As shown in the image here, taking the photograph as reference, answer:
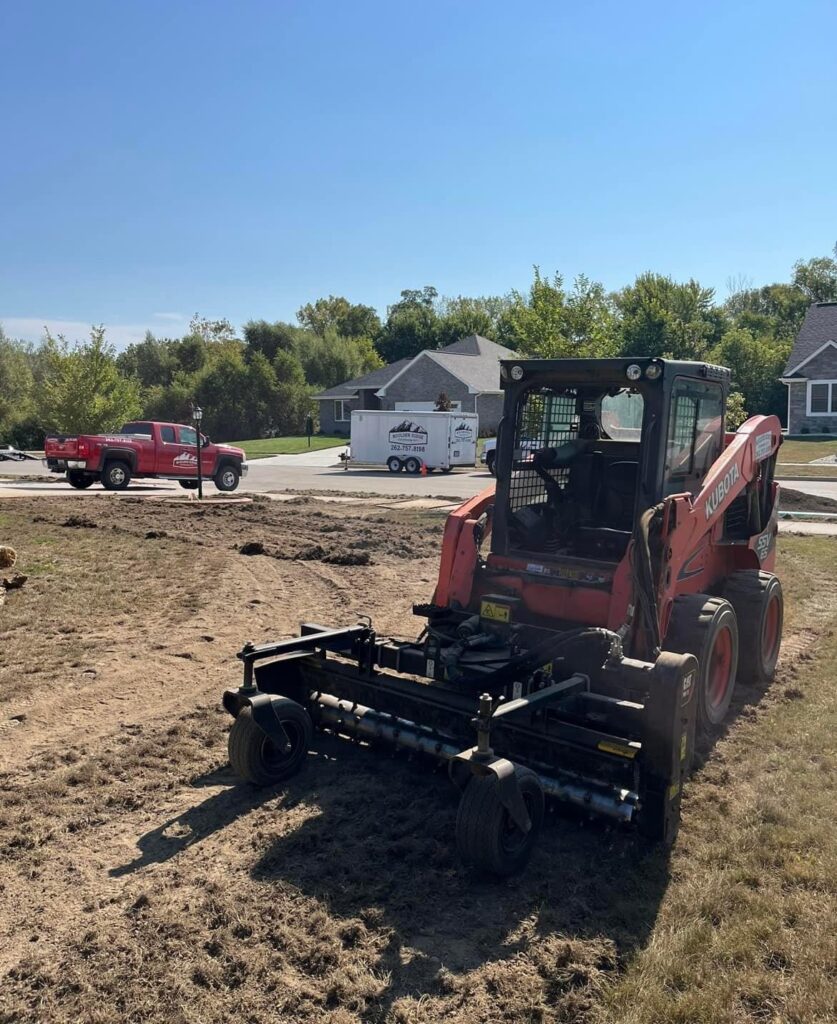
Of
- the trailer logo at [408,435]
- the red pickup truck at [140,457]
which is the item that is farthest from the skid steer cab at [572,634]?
the trailer logo at [408,435]

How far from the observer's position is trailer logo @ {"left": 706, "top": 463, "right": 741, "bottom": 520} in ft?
20.1

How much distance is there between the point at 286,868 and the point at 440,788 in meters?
1.19

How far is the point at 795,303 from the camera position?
6975 centimetres

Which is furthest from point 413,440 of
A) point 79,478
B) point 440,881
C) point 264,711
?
point 440,881

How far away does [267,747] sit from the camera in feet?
17.1

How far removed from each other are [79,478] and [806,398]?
112 ft

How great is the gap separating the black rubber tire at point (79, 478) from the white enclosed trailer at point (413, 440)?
14461 mm

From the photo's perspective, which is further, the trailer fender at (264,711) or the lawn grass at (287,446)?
the lawn grass at (287,446)

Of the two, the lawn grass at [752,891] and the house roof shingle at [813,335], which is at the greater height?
the house roof shingle at [813,335]

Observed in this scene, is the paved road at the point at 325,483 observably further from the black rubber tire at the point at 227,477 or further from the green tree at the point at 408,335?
the green tree at the point at 408,335

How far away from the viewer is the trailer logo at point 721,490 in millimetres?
6114

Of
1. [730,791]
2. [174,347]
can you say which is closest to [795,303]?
[174,347]

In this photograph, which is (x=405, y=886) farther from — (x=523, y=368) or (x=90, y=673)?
(x=90, y=673)

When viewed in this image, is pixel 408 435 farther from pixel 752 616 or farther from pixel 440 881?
pixel 440 881
